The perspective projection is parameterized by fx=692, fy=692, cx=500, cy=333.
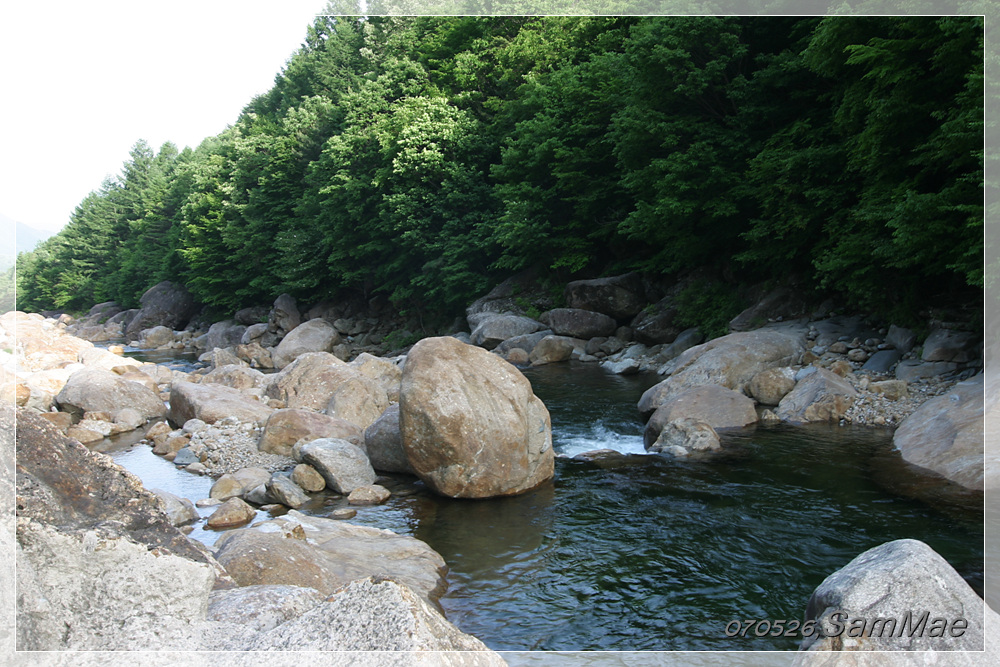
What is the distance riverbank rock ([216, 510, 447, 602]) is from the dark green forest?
3.25 m

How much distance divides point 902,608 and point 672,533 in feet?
12.8

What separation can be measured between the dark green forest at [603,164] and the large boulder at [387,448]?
5.97 meters

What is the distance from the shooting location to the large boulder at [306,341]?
100 ft

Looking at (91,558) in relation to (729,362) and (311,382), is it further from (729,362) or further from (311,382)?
(729,362)

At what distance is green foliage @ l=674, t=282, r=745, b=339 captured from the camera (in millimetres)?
21562

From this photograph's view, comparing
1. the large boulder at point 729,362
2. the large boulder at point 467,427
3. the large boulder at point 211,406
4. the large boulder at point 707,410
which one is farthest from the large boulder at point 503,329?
the large boulder at point 467,427

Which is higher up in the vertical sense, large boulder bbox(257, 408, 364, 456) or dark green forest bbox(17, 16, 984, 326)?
dark green forest bbox(17, 16, 984, 326)

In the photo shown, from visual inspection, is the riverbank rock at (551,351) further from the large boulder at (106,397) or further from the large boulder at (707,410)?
the large boulder at (106,397)

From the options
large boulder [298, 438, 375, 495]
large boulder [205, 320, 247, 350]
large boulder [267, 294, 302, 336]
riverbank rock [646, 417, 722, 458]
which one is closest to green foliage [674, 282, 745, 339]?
riverbank rock [646, 417, 722, 458]

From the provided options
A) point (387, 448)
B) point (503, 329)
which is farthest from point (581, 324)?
point (387, 448)

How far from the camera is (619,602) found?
6.45 meters

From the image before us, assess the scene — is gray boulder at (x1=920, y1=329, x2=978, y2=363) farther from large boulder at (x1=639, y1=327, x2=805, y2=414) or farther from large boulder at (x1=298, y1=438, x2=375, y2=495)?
large boulder at (x1=298, y1=438, x2=375, y2=495)

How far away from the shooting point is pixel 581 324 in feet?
82.7

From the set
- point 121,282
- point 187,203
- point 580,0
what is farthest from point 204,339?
point 580,0
